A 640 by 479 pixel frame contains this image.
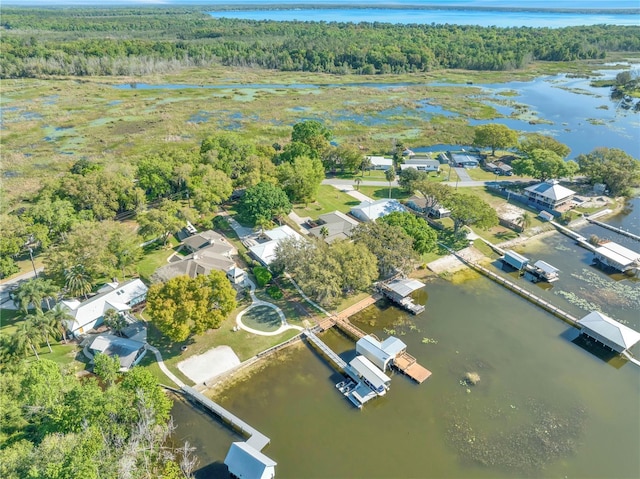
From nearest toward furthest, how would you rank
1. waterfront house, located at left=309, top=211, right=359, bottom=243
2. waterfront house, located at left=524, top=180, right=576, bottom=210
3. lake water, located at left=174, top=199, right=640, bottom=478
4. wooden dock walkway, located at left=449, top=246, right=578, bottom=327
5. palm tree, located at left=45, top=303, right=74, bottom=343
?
lake water, located at left=174, top=199, right=640, bottom=478, palm tree, located at left=45, top=303, right=74, bottom=343, wooden dock walkway, located at left=449, top=246, right=578, bottom=327, waterfront house, located at left=309, top=211, right=359, bottom=243, waterfront house, located at left=524, top=180, right=576, bottom=210

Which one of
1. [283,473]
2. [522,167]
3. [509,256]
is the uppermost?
[522,167]

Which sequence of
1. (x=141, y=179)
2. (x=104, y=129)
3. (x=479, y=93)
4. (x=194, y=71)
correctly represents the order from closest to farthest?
(x=141, y=179) → (x=104, y=129) → (x=479, y=93) → (x=194, y=71)

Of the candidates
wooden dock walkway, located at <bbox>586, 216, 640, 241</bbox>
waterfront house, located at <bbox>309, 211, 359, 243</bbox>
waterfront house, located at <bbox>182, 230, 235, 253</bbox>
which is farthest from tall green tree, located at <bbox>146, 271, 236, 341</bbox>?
wooden dock walkway, located at <bbox>586, 216, 640, 241</bbox>

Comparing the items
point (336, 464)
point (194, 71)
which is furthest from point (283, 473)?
point (194, 71)

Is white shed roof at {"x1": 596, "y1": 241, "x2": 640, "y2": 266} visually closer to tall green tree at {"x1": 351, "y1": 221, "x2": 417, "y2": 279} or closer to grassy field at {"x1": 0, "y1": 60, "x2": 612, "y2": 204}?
tall green tree at {"x1": 351, "y1": 221, "x2": 417, "y2": 279}

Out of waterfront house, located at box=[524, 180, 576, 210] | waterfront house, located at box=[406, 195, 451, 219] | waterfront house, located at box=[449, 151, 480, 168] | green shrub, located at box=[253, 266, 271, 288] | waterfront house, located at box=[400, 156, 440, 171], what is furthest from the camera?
waterfront house, located at box=[449, 151, 480, 168]

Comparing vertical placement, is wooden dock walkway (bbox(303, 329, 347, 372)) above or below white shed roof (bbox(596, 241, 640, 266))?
below

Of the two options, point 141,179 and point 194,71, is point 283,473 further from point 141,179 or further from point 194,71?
point 194,71
